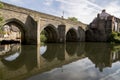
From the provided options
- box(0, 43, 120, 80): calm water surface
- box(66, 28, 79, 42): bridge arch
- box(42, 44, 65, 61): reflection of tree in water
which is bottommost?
box(0, 43, 120, 80): calm water surface

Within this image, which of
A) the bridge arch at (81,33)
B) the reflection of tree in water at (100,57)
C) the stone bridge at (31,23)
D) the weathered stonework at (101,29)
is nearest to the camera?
the reflection of tree in water at (100,57)

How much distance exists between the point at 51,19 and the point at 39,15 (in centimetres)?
416

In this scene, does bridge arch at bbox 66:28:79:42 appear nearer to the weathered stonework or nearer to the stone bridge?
the weathered stonework

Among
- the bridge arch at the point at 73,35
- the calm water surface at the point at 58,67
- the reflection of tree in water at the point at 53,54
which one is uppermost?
the bridge arch at the point at 73,35

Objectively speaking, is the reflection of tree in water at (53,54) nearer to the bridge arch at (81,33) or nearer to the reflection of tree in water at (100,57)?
the reflection of tree in water at (100,57)

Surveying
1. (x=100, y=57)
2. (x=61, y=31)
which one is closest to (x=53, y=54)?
(x=100, y=57)

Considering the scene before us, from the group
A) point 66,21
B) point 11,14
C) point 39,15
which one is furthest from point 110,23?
point 11,14

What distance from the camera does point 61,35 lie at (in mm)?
34219

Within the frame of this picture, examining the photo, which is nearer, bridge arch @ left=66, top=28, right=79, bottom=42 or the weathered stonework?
bridge arch @ left=66, top=28, right=79, bottom=42

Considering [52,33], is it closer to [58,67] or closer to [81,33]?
[81,33]

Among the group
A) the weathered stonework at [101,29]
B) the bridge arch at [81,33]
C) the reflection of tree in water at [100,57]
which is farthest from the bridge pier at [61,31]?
the weathered stonework at [101,29]

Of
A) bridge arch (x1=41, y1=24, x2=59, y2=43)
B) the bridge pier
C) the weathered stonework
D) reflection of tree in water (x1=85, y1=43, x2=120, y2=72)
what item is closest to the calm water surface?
reflection of tree in water (x1=85, y1=43, x2=120, y2=72)

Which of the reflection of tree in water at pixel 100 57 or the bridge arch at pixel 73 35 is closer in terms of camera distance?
the reflection of tree in water at pixel 100 57

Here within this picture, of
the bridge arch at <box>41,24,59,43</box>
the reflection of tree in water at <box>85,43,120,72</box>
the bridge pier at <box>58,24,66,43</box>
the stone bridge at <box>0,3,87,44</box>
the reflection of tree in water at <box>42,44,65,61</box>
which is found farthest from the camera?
the bridge pier at <box>58,24,66,43</box>
